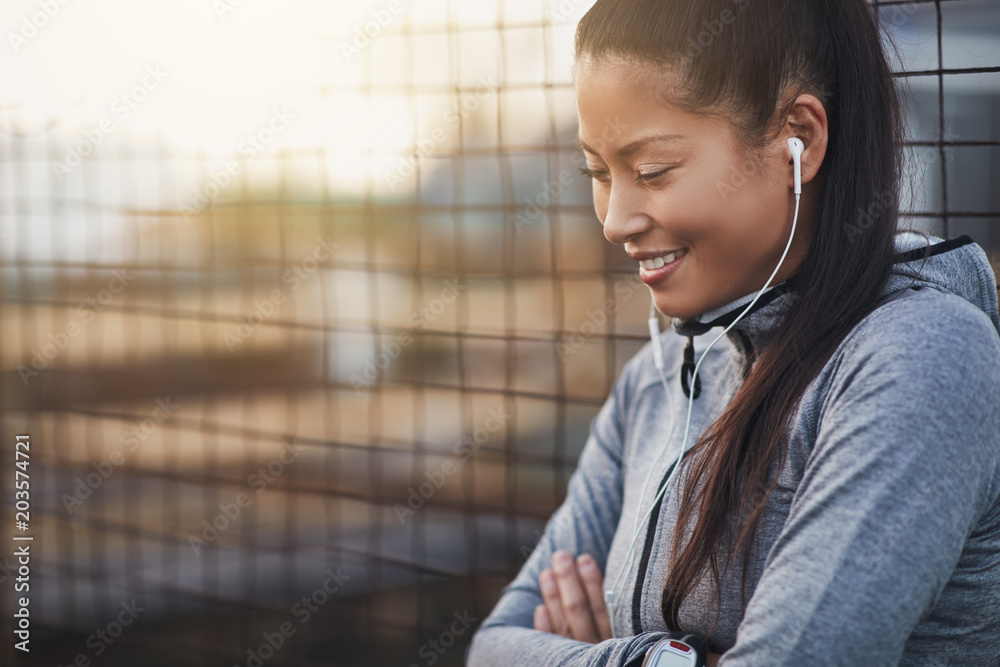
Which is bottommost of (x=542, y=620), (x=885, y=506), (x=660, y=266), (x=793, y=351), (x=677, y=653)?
(x=542, y=620)

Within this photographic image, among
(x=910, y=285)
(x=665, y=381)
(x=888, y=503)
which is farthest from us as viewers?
(x=665, y=381)

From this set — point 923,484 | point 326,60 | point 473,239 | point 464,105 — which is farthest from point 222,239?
point 473,239

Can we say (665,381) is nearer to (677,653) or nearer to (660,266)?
(660,266)

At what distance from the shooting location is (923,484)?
0.76m

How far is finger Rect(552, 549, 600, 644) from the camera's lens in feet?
4.20

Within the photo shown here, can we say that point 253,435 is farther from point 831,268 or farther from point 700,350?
point 831,268

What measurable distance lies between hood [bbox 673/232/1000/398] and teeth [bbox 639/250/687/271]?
90 mm

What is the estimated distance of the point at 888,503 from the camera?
76cm

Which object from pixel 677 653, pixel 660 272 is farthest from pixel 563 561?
pixel 660 272

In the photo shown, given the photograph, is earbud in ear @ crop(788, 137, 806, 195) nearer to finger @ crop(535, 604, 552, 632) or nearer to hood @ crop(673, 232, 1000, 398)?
hood @ crop(673, 232, 1000, 398)

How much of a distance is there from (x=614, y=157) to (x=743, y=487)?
45 centimetres

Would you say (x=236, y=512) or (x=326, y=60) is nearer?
(x=326, y=60)

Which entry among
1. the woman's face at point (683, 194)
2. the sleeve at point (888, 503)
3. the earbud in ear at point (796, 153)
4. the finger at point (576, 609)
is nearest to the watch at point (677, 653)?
the sleeve at point (888, 503)

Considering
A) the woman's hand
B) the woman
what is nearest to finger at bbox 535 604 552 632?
the woman's hand
